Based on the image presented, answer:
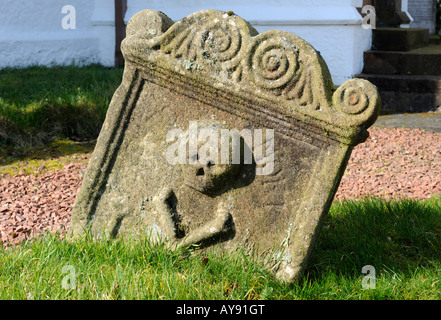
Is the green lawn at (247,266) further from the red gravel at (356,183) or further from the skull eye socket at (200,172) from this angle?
the red gravel at (356,183)

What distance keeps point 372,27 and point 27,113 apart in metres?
4.96

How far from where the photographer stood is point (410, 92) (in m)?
7.05

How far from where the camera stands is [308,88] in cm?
257

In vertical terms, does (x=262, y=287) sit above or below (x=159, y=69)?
below

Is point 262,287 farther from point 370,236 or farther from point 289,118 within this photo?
point 370,236

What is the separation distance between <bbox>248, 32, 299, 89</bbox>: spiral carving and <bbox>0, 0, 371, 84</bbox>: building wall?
17.6 ft

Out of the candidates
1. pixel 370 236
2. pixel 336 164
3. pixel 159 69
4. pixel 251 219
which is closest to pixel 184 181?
pixel 251 219

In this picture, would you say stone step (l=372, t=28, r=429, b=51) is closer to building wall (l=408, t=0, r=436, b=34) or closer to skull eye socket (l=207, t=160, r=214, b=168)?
building wall (l=408, t=0, r=436, b=34)

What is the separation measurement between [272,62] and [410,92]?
4.95 metres
